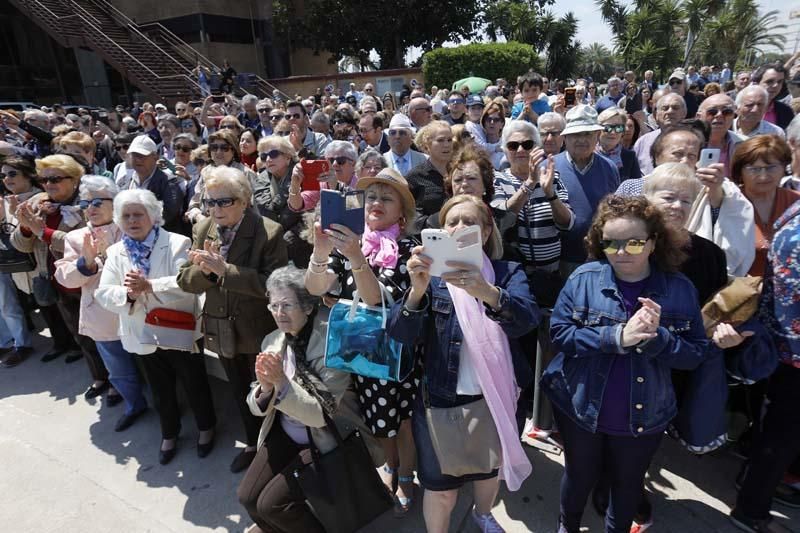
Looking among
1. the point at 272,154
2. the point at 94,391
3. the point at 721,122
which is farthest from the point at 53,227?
the point at 721,122

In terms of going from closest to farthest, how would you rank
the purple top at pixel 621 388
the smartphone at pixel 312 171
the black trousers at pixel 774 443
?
the purple top at pixel 621 388, the black trousers at pixel 774 443, the smartphone at pixel 312 171

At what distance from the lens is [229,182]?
2.84m

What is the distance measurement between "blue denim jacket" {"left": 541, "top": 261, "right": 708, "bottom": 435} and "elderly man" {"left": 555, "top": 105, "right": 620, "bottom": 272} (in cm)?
103

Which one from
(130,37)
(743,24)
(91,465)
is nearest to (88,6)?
(130,37)

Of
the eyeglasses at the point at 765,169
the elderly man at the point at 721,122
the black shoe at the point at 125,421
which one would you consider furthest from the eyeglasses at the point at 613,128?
the black shoe at the point at 125,421

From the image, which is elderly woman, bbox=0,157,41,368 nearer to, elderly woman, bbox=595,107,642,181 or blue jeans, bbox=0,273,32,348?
blue jeans, bbox=0,273,32,348

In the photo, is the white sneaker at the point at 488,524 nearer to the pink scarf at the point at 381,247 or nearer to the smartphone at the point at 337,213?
the pink scarf at the point at 381,247

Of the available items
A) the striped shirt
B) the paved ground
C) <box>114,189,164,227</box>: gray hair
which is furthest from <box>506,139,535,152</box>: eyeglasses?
<box>114,189,164,227</box>: gray hair

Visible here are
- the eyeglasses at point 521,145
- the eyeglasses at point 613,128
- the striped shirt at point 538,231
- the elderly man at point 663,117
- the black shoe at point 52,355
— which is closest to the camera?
the striped shirt at point 538,231

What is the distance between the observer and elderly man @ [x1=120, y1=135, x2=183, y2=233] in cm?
423

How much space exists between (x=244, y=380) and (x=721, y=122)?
4.26m

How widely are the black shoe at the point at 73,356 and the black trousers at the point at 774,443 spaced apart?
5.98 m

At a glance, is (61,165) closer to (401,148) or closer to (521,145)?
(401,148)

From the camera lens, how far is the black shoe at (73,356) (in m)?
4.90
